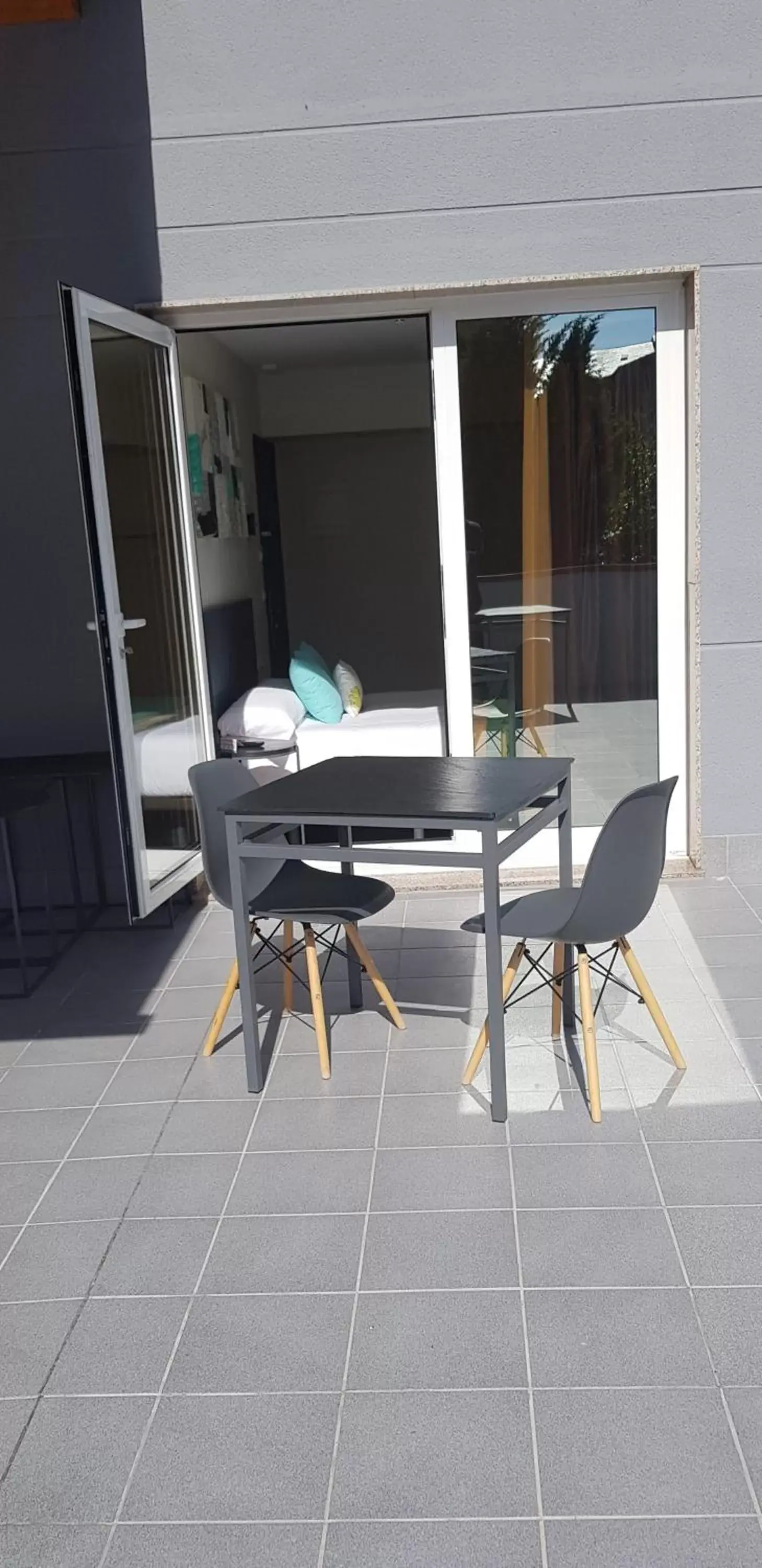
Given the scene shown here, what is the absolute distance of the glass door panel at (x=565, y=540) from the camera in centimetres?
527

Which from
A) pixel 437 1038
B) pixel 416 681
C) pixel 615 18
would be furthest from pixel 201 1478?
pixel 416 681

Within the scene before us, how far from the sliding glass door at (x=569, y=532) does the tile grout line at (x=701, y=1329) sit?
2.40 m

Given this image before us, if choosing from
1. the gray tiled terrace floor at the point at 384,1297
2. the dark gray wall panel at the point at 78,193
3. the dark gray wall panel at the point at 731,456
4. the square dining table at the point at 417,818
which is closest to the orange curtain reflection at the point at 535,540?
the dark gray wall panel at the point at 731,456

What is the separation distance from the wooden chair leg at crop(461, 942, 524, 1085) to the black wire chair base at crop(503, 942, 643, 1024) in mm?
25

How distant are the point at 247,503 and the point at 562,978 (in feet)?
15.9

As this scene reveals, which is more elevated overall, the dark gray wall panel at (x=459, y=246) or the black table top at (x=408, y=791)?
the dark gray wall panel at (x=459, y=246)

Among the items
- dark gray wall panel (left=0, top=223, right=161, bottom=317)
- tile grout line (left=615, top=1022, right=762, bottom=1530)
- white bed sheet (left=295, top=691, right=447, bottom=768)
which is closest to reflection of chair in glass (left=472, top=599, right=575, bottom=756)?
white bed sheet (left=295, top=691, right=447, bottom=768)

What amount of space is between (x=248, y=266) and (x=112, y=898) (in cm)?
258

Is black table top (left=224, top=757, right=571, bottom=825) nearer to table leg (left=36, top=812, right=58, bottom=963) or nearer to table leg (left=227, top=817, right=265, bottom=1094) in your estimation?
table leg (left=227, top=817, right=265, bottom=1094)

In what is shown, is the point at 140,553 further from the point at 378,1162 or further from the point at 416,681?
the point at 416,681

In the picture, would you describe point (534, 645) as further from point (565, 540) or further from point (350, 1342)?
point (350, 1342)

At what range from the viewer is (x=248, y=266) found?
16.7ft

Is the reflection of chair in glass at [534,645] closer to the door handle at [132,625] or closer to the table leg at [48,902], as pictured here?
the door handle at [132,625]

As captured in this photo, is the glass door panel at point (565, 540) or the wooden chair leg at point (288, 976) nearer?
the wooden chair leg at point (288, 976)
